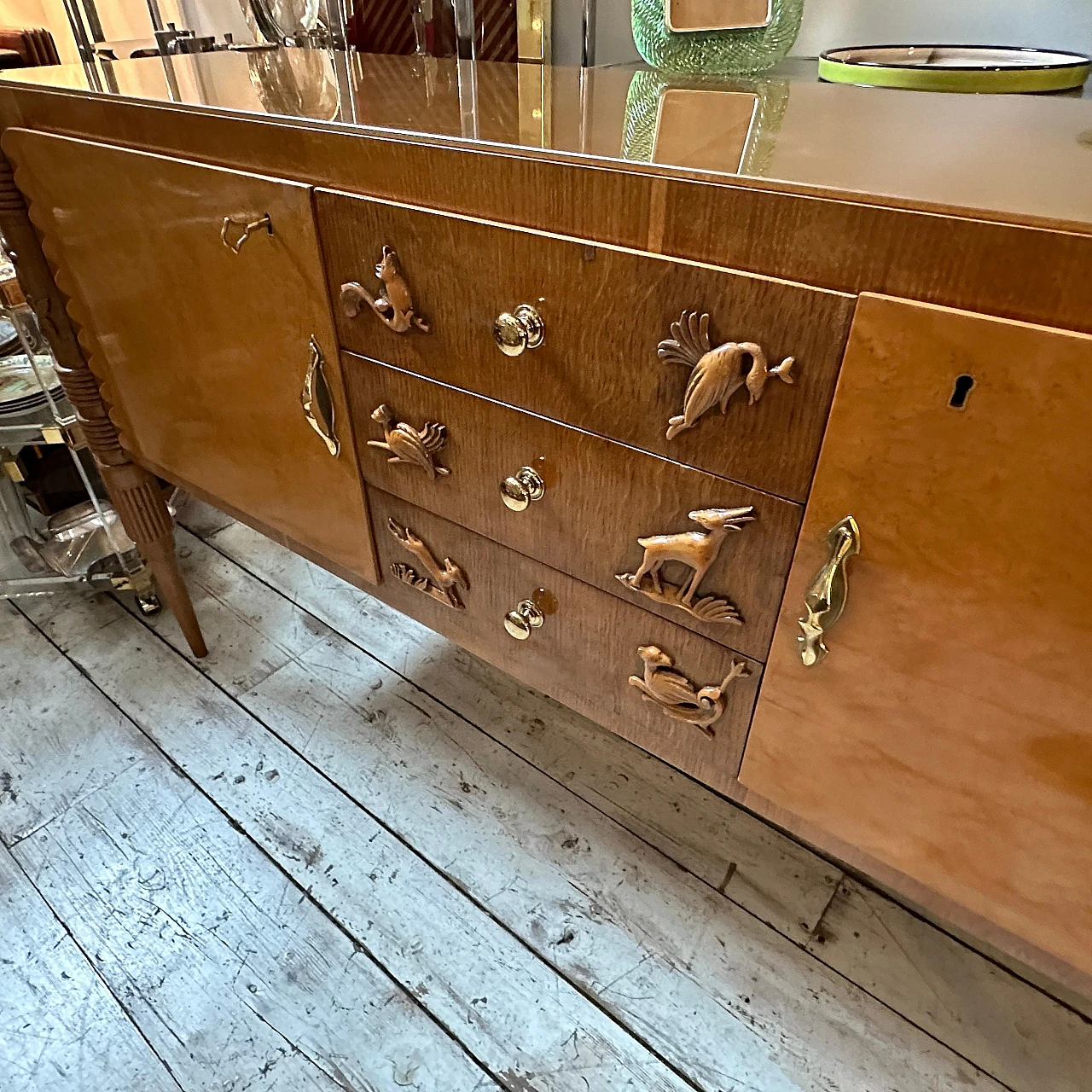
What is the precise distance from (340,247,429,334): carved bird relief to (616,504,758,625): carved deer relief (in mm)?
225

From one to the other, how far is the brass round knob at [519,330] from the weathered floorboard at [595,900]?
25.1 inches

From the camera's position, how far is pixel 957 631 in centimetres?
43

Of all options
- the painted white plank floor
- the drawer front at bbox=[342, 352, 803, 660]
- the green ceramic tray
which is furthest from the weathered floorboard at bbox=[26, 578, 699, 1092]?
the green ceramic tray

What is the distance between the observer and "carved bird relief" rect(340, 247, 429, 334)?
0.55m

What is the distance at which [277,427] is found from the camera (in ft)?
2.41

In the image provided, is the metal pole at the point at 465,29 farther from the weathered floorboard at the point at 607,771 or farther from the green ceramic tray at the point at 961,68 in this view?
the weathered floorboard at the point at 607,771

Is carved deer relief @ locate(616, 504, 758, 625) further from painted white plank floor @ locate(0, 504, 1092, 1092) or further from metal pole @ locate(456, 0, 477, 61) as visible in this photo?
metal pole @ locate(456, 0, 477, 61)

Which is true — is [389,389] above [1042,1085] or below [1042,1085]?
above

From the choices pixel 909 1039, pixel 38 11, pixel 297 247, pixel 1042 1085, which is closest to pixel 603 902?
pixel 909 1039

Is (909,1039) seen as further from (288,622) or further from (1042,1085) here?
(288,622)

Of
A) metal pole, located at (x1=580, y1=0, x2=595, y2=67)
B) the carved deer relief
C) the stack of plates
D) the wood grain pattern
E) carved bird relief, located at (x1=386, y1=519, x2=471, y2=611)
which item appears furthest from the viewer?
the stack of plates

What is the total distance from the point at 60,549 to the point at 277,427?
812 mm

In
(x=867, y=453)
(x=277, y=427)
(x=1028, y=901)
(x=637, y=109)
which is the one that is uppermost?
(x=637, y=109)

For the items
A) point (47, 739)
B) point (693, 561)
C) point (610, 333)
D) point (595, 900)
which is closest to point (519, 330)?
point (610, 333)
